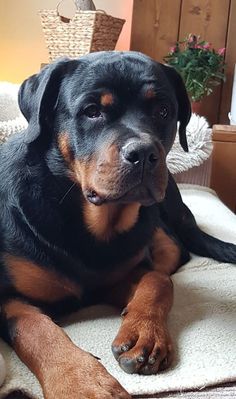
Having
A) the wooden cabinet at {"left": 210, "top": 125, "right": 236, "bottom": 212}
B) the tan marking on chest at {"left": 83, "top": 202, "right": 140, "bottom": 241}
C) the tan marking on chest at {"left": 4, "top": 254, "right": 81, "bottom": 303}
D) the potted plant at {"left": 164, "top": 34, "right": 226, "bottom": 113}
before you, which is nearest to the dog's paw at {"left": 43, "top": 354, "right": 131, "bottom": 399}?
the tan marking on chest at {"left": 4, "top": 254, "right": 81, "bottom": 303}

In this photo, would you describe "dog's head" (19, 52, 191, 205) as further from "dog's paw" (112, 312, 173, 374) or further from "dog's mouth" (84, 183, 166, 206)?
"dog's paw" (112, 312, 173, 374)

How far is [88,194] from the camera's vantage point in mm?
1175

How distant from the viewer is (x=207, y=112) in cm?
326

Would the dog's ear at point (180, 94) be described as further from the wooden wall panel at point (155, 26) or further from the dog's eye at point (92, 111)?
the wooden wall panel at point (155, 26)

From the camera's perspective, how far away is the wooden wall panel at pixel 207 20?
314 centimetres

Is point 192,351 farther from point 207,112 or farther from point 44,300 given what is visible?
point 207,112

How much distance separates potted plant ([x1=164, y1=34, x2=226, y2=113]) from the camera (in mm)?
2812

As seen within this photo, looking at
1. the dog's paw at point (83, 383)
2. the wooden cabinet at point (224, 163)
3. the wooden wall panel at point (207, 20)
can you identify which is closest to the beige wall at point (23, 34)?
the wooden wall panel at point (207, 20)

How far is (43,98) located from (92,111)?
116 mm

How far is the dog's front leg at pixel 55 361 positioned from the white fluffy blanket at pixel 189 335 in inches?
1.2

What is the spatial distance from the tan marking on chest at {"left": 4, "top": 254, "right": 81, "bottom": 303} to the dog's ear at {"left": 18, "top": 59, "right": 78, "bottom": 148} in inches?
10.5

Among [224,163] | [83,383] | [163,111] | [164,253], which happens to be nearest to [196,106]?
[224,163]

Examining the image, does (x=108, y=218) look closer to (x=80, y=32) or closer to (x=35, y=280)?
(x=35, y=280)

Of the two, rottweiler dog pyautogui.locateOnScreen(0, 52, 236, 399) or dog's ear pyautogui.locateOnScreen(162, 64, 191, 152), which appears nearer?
rottweiler dog pyautogui.locateOnScreen(0, 52, 236, 399)
